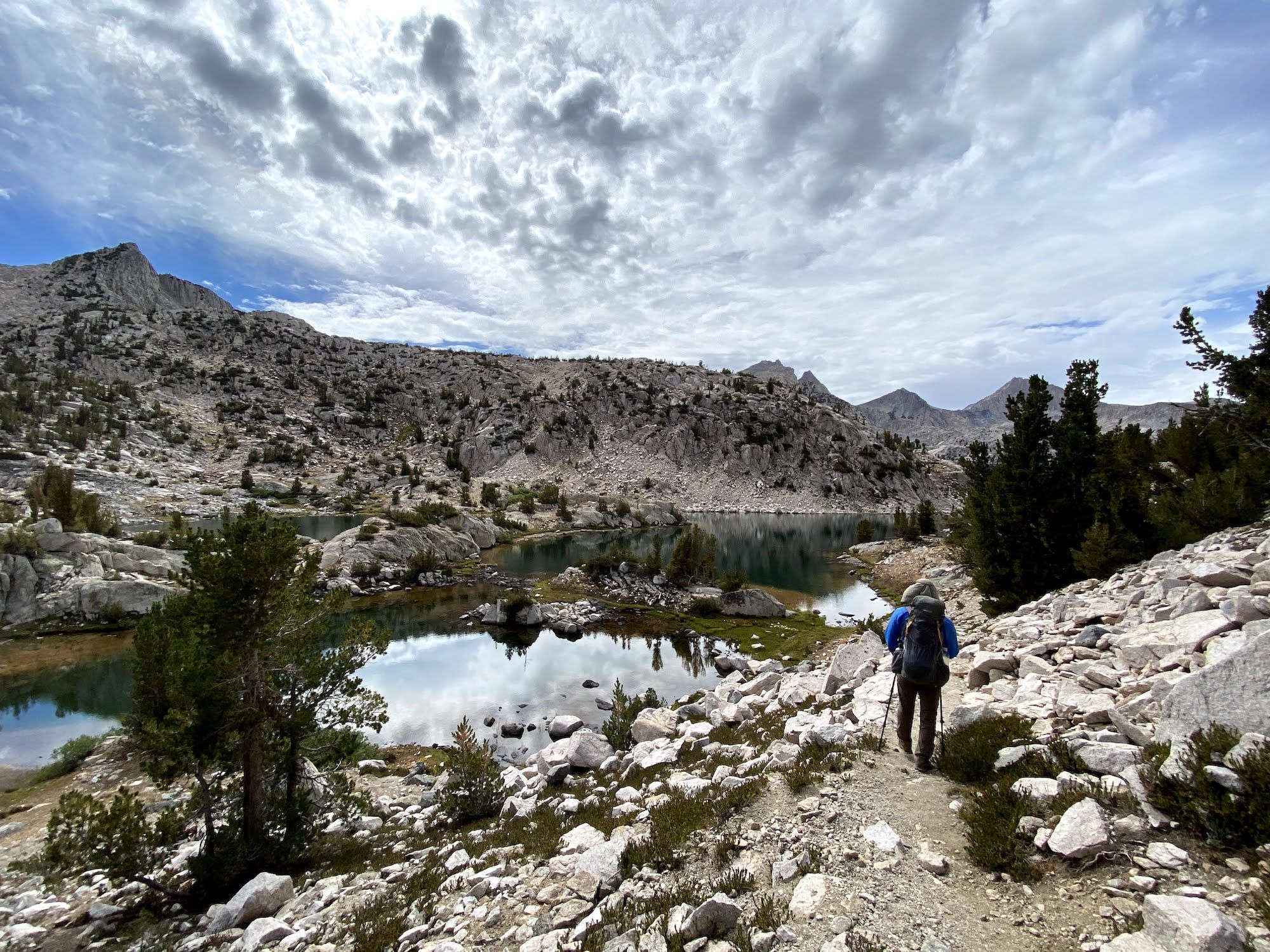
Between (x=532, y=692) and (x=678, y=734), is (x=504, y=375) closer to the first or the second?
(x=532, y=692)

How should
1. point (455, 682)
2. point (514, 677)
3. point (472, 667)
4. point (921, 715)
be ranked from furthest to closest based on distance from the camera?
1. point (472, 667)
2. point (514, 677)
3. point (455, 682)
4. point (921, 715)

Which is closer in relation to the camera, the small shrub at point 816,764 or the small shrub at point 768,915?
the small shrub at point 768,915

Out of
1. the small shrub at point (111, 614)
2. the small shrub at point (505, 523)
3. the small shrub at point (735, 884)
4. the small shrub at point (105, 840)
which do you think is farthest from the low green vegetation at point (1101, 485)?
the small shrub at point (505, 523)

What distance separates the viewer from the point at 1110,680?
7.02 meters

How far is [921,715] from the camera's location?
288 inches

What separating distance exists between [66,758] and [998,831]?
2024 cm

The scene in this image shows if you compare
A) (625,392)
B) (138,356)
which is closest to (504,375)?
(625,392)

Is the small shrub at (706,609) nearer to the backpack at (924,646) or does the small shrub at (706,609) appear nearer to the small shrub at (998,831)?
the backpack at (924,646)

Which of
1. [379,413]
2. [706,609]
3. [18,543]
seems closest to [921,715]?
[706,609]

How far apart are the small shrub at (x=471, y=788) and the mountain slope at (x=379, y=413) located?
199ft

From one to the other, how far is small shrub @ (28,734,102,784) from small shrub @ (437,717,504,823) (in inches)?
430

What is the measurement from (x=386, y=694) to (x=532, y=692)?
5.56m

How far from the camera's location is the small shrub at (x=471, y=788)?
9.77 meters

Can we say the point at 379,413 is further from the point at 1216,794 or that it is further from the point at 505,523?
the point at 1216,794
